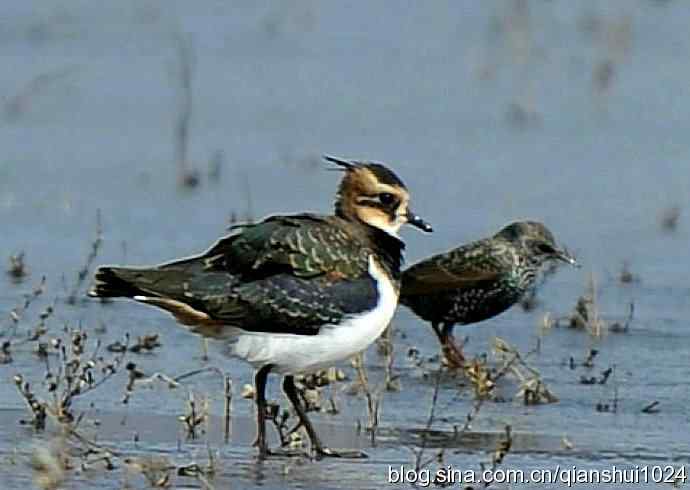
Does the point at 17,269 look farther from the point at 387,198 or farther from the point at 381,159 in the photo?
the point at 381,159

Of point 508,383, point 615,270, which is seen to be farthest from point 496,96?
point 508,383

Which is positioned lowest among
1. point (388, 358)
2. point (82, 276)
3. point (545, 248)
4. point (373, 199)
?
point (388, 358)

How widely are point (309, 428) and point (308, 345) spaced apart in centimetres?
26

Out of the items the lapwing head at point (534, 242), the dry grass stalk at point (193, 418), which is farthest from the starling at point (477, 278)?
the dry grass stalk at point (193, 418)

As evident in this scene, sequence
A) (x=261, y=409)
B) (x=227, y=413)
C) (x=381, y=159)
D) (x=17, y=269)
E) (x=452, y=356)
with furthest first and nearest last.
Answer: (x=381, y=159) → (x=17, y=269) → (x=452, y=356) → (x=227, y=413) → (x=261, y=409)

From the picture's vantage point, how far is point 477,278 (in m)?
9.34

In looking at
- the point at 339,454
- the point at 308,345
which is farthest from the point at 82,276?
the point at 339,454

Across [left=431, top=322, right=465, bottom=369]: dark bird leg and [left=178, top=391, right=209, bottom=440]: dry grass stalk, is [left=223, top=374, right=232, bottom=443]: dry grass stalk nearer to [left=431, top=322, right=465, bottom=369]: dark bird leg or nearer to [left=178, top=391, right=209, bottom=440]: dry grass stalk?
[left=178, top=391, right=209, bottom=440]: dry grass stalk

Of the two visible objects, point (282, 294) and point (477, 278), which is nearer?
point (282, 294)

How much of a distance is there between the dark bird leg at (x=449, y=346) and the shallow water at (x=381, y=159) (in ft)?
0.39

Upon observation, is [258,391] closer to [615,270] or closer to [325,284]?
[325,284]

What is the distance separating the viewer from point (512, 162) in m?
13.0

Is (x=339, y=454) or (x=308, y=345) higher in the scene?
(x=308, y=345)

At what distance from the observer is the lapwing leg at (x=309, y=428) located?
7270 mm
